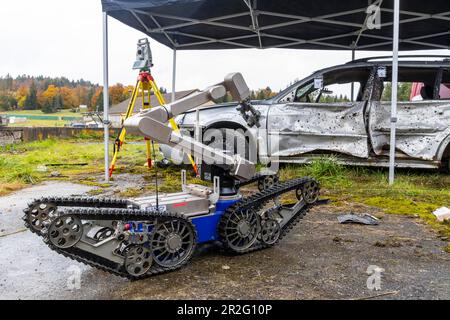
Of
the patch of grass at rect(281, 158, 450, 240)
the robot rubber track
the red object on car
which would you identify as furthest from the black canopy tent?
the robot rubber track

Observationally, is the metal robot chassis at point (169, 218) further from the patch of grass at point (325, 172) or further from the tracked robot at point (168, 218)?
the patch of grass at point (325, 172)

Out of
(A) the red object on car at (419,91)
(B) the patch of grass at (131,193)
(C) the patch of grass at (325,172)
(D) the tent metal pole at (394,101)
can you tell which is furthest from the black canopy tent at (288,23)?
(B) the patch of grass at (131,193)

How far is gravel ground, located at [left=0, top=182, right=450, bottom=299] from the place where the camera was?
2.52 meters

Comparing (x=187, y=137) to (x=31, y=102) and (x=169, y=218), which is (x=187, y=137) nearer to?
(x=169, y=218)

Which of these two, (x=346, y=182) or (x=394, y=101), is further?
(x=346, y=182)

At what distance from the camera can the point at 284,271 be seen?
2869 millimetres

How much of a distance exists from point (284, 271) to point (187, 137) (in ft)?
3.96

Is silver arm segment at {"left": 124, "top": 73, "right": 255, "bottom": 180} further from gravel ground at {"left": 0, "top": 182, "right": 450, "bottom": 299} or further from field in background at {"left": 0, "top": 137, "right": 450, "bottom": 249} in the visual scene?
field in background at {"left": 0, "top": 137, "right": 450, "bottom": 249}

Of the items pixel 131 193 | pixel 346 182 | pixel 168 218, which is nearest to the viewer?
pixel 168 218

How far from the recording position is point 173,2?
6047 millimetres

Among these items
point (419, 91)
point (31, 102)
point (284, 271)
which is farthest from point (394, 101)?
point (31, 102)

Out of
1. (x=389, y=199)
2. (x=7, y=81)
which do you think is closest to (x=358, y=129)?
(x=389, y=199)

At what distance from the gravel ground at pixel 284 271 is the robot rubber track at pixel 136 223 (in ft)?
0.34

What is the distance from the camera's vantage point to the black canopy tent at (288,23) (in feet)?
23.4
